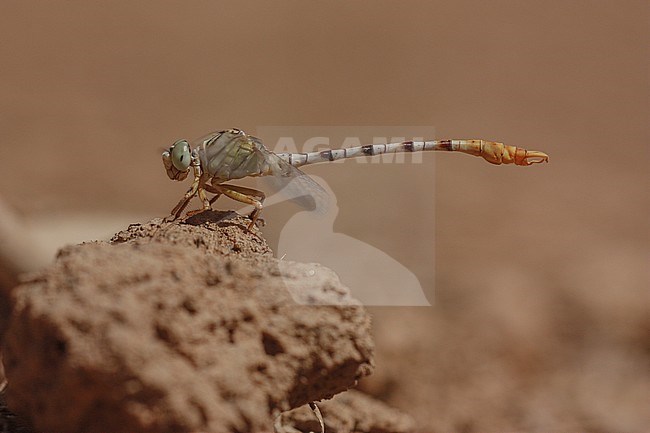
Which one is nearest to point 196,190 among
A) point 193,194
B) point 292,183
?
point 193,194

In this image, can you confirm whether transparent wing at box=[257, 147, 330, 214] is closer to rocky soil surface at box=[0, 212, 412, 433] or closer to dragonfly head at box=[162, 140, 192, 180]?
dragonfly head at box=[162, 140, 192, 180]

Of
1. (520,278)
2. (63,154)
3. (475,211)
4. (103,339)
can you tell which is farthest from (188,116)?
(103,339)

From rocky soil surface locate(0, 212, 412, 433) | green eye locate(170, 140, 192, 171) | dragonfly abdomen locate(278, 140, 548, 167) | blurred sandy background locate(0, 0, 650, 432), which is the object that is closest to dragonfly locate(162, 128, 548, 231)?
green eye locate(170, 140, 192, 171)

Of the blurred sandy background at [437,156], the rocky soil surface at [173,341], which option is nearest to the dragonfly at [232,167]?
the rocky soil surface at [173,341]

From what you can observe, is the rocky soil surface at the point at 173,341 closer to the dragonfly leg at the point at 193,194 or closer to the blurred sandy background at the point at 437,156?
the dragonfly leg at the point at 193,194

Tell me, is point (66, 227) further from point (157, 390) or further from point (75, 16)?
point (75, 16)

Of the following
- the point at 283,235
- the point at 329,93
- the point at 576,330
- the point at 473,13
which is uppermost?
the point at 473,13
